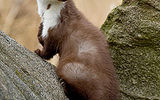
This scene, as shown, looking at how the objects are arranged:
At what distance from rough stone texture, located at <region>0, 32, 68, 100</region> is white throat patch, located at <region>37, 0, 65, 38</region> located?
55cm

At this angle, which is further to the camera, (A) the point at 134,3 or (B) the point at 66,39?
(A) the point at 134,3

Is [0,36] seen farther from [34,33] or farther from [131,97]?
[34,33]

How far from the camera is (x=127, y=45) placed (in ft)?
18.5

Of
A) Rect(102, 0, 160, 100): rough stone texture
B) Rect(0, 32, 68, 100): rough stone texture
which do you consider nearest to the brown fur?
Rect(0, 32, 68, 100): rough stone texture

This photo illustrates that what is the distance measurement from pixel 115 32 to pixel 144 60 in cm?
65

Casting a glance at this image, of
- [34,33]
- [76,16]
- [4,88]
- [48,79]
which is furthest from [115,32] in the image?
[34,33]

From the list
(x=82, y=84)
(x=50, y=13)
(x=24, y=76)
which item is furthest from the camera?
(x=50, y=13)

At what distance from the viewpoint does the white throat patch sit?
5.47m

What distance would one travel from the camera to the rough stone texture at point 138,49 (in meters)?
5.42

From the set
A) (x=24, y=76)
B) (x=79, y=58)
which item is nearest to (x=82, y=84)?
(x=79, y=58)

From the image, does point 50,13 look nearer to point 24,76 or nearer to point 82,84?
point 82,84

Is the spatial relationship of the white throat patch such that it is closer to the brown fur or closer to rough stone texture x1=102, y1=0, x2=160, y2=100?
the brown fur

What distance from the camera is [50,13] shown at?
18.2 ft

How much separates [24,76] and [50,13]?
1697 millimetres
